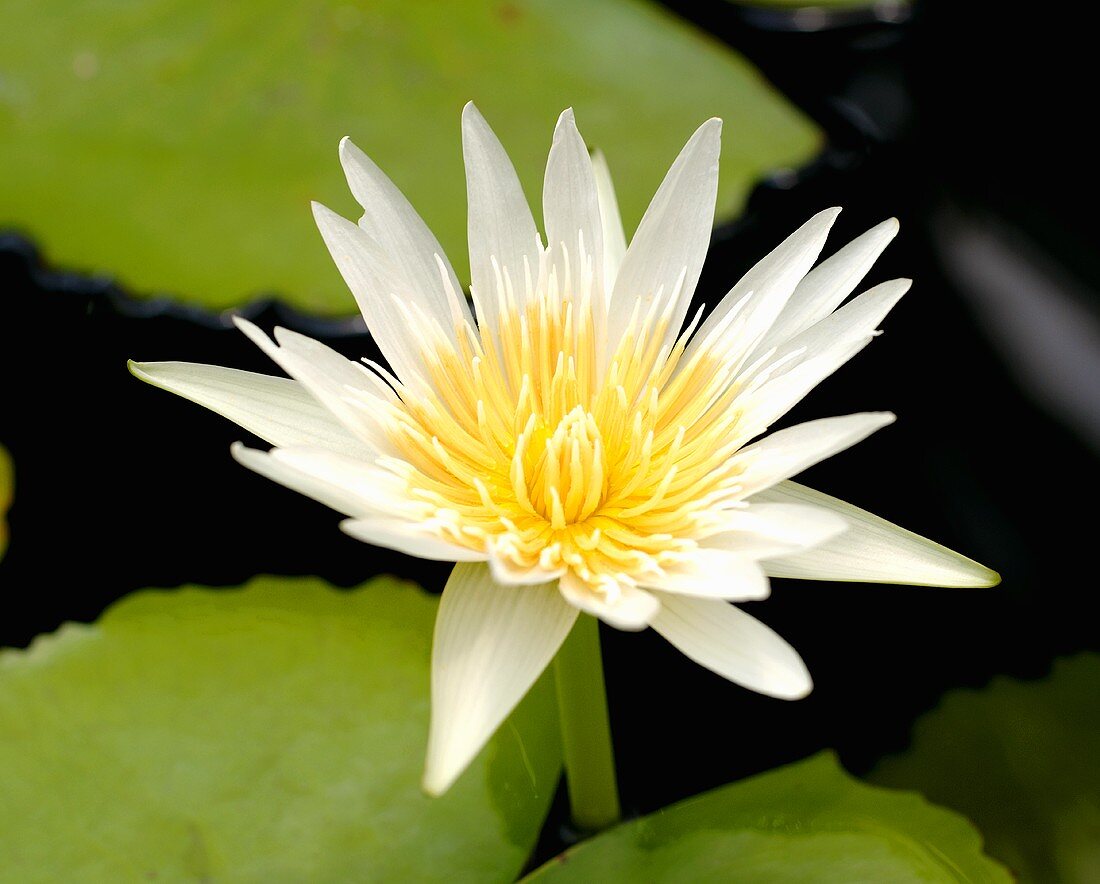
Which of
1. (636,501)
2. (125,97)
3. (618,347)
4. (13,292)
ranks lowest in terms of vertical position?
(13,292)

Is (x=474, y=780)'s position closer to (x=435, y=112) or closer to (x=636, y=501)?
(x=636, y=501)

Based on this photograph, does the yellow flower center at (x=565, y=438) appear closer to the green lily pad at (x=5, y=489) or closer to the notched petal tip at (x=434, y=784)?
the notched petal tip at (x=434, y=784)

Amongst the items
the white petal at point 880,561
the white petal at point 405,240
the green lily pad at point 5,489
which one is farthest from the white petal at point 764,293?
the green lily pad at point 5,489

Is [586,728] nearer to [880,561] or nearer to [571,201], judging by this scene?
[880,561]

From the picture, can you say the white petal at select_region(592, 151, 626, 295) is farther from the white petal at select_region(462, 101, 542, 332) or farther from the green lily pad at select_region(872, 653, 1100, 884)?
the green lily pad at select_region(872, 653, 1100, 884)

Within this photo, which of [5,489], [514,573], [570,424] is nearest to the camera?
[514,573]

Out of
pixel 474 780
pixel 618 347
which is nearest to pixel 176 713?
pixel 474 780

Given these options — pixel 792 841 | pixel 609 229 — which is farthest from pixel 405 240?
pixel 792 841

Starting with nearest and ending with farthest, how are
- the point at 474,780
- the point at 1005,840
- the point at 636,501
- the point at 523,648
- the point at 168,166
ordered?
1. the point at 523,648
2. the point at 636,501
3. the point at 474,780
4. the point at 1005,840
5. the point at 168,166
